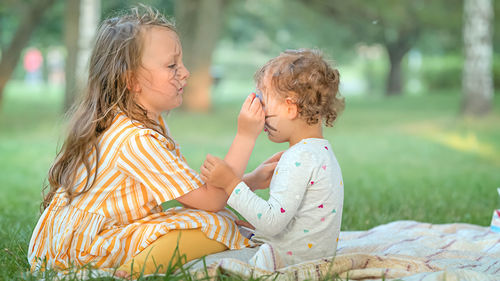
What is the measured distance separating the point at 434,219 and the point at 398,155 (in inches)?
172

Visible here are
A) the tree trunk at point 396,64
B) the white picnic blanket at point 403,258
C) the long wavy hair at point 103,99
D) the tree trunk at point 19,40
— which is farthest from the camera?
the tree trunk at point 396,64

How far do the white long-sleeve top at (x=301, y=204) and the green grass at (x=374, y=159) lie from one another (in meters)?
1.04

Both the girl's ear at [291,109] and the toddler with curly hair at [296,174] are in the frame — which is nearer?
the toddler with curly hair at [296,174]

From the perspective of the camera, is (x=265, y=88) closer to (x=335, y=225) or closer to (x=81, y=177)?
(x=335, y=225)

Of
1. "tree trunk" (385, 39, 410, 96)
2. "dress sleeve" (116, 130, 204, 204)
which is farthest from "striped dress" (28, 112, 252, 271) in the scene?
A: "tree trunk" (385, 39, 410, 96)

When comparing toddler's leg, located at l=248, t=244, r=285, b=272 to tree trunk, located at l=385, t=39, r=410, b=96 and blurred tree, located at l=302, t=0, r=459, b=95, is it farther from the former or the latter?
tree trunk, located at l=385, t=39, r=410, b=96

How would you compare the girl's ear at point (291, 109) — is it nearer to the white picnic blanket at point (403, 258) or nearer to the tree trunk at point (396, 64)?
the white picnic blanket at point (403, 258)

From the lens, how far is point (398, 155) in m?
8.43

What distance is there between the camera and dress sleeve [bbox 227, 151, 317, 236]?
2332 millimetres

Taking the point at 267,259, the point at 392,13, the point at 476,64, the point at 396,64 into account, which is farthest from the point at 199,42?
the point at 396,64

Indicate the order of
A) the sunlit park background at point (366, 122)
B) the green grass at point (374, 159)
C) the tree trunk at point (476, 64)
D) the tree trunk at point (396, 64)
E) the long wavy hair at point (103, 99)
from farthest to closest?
the tree trunk at point (396, 64) → the tree trunk at point (476, 64) → the sunlit park background at point (366, 122) → the green grass at point (374, 159) → the long wavy hair at point (103, 99)

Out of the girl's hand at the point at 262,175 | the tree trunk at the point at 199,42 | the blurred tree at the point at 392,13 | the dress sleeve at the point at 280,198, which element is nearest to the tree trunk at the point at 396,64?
the blurred tree at the point at 392,13

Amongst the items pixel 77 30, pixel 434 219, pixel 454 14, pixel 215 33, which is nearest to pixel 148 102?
pixel 434 219

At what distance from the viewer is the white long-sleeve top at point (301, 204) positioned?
7.71 ft
